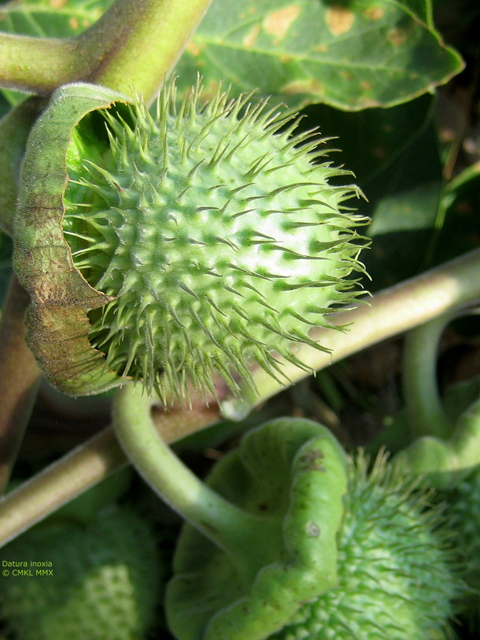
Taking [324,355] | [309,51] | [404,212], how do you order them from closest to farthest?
[324,355] → [309,51] → [404,212]

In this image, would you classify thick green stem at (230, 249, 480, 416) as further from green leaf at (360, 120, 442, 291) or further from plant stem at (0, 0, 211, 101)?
plant stem at (0, 0, 211, 101)

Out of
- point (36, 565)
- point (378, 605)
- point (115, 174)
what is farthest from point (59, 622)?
point (115, 174)

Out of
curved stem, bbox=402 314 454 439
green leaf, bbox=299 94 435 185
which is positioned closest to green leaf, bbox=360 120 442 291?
green leaf, bbox=299 94 435 185

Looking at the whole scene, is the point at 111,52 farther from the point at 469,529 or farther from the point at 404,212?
the point at 469,529

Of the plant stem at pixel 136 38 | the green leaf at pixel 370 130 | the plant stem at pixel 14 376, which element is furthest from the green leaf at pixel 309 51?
A: the plant stem at pixel 14 376

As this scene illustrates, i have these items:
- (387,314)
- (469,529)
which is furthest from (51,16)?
(469,529)

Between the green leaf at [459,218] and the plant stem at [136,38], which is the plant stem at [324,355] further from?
the plant stem at [136,38]

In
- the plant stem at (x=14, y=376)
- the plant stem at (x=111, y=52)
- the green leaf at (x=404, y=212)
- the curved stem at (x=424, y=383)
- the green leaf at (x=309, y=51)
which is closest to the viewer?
the plant stem at (x=111, y=52)
